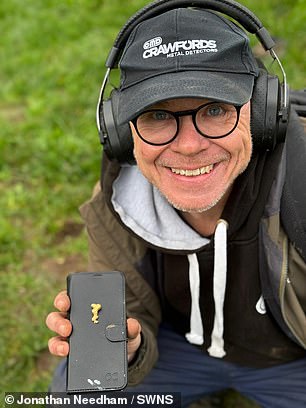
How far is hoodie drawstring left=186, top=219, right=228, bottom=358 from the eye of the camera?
2.24 m

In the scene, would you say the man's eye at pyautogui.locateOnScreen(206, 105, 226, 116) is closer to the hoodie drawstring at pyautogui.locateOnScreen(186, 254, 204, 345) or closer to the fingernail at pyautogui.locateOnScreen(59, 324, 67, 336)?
the hoodie drawstring at pyautogui.locateOnScreen(186, 254, 204, 345)

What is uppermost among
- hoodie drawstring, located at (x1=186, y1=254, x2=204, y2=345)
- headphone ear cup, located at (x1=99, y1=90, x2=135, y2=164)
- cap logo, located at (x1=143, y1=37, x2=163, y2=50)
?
cap logo, located at (x1=143, y1=37, x2=163, y2=50)

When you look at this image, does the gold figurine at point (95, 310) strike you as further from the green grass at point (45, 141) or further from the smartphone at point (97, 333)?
the green grass at point (45, 141)

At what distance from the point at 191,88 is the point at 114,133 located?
1.33 ft

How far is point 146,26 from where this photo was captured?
6.52 feet

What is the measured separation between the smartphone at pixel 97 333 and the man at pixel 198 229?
51mm

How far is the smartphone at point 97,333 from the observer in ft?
6.63

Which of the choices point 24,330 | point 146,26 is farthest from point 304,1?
point 24,330

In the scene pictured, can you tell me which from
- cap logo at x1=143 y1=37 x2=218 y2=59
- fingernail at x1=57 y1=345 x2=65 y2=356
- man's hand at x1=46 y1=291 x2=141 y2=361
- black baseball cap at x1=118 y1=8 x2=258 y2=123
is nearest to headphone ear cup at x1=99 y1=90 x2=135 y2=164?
black baseball cap at x1=118 y1=8 x2=258 y2=123

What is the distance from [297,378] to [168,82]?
1441mm

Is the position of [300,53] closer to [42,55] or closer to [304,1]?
[304,1]

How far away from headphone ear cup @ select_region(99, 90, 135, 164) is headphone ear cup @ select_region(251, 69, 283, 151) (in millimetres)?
436

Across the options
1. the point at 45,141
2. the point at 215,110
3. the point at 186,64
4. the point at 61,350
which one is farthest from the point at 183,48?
the point at 45,141

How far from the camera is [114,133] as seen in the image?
213 centimetres
